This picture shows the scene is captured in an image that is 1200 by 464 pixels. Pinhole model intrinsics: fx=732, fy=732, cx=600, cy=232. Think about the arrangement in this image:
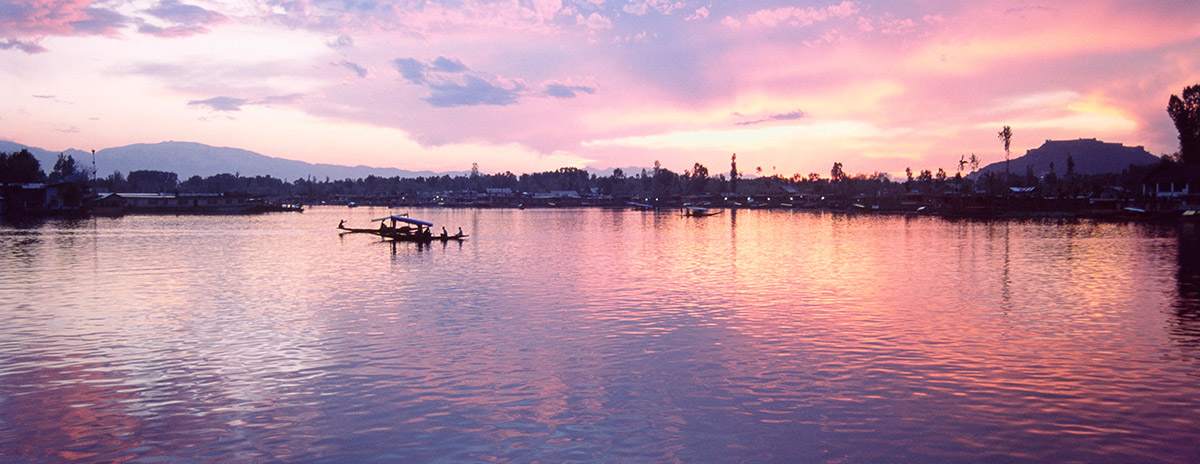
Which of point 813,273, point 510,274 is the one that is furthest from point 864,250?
point 510,274

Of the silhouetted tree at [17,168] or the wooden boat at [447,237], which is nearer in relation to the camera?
the wooden boat at [447,237]

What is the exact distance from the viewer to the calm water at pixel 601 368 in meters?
11.7

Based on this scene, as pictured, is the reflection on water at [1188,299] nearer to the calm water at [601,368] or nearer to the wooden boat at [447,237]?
the calm water at [601,368]

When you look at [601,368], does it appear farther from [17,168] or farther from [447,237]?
[17,168]

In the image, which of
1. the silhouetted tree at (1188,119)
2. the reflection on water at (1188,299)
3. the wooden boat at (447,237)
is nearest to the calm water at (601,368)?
the reflection on water at (1188,299)

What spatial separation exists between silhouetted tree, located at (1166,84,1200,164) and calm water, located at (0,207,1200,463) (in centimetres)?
11533

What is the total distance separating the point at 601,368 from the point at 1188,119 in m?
148

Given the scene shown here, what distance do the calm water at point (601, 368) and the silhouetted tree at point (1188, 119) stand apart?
115m

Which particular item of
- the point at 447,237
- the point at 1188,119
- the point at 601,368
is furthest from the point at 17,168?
the point at 1188,119

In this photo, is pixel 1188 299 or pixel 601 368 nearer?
pixel 601 368

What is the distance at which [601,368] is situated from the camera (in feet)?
55.6

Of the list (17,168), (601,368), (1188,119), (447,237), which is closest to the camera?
(601,368)

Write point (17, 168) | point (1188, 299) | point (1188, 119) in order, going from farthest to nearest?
point (17, 168)
point (1188, 119)
point (1188, 299)

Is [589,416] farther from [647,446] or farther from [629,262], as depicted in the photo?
[629,262]
